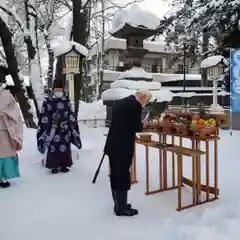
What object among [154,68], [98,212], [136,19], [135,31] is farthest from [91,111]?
[154,68]

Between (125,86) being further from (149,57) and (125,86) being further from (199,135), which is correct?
(149,57)

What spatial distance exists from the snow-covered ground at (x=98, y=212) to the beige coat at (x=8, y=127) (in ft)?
1.98

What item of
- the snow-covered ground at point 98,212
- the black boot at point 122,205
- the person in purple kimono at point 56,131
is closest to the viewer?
the snow-covered ground at point 98,212

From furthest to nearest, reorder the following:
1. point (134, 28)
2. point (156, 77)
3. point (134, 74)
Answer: point (156, 77), point (134, 74), point (134, 28)

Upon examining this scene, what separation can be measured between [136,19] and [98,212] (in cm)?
700

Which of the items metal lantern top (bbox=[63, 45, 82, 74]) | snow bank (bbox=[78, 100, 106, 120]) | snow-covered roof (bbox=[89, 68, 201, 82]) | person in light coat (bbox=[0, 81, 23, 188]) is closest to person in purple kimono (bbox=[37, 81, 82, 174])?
person in light coat (bbox=[0, 81, 23, 188])

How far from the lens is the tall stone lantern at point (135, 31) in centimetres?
984

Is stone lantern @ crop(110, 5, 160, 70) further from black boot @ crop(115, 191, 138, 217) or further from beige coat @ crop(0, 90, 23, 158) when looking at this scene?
black boot @ crop(115, 191, 138, 217)

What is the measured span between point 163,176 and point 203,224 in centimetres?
134

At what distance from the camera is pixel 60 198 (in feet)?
15.2

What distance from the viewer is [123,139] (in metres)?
3.77

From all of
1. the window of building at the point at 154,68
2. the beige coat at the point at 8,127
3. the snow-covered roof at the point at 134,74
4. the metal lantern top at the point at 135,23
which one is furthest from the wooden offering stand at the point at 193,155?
the window of building at the point at 154,68

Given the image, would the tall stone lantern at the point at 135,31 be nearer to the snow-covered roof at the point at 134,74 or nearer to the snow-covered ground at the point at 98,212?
the snow-covered roof at the point at 134,74

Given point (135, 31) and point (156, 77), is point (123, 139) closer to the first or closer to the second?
point (135, 31)
